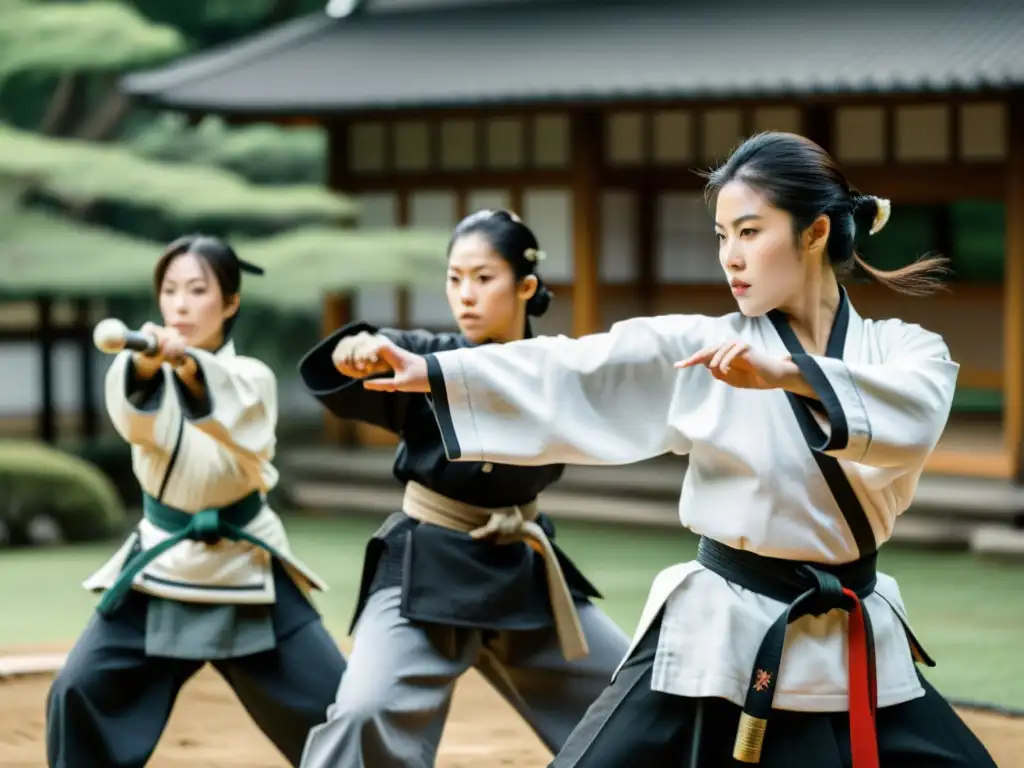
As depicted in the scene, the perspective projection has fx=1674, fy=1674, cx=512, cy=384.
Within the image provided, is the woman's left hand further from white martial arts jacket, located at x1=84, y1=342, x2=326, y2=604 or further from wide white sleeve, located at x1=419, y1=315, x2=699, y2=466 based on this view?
white martial arts jacket, located at x1=84, y1=342, x2=326, y2=604

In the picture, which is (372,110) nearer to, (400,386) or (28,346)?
(28,346)

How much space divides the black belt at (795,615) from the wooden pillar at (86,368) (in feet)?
36.4

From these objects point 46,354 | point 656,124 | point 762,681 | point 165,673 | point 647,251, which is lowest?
point 165,673

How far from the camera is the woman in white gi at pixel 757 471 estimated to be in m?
2.81

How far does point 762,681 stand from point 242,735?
9.10 ft

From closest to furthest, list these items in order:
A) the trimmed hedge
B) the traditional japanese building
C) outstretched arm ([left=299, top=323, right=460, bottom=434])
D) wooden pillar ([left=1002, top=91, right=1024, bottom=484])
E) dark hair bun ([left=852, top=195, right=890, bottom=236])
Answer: dark hair bun ([left=852, top=195, right=890, bottom=236]) < outstretched arm ([left=299, top=323, right=460, bottom=434]) < wooden pillar ([left=1002, top=91, right=1024, bottom=484]) < the trimmed hedge < the traditional japanese building

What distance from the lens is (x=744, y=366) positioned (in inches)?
102

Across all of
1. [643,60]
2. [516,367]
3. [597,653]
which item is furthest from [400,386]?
[643,60]

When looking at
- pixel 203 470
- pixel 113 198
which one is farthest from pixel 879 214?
pixel 113 198

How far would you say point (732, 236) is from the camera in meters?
2.90

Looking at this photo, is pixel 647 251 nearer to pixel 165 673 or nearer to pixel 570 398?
pixel 165 673

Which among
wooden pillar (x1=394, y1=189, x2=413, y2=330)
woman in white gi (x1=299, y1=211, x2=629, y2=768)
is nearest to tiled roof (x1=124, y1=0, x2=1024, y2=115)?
wooden pillar (x1=394, y1=189, x2=413, y2=330)

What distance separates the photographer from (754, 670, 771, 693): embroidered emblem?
2.82 metres

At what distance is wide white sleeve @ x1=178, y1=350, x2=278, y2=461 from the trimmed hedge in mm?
6409
